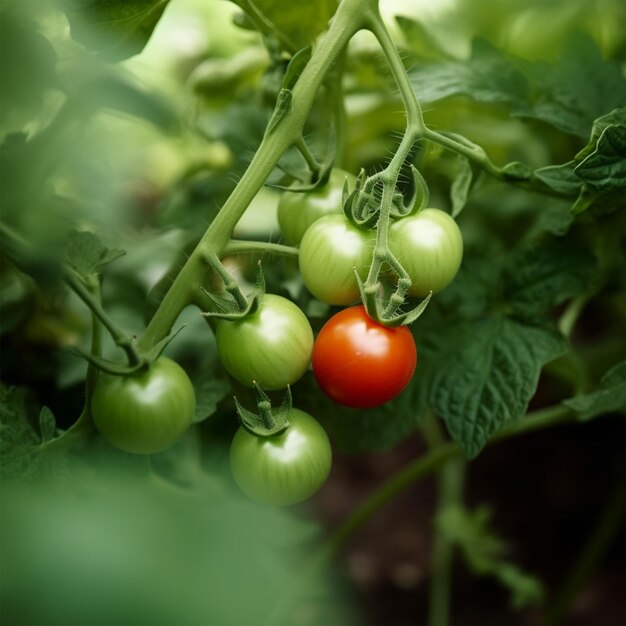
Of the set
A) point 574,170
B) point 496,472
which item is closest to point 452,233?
point 574,170

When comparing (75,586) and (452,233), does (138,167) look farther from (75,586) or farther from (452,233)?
(75,586)

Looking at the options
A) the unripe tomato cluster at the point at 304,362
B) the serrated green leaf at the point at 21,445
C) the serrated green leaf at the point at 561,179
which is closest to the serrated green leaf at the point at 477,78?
the serrated green leaf at the point at 561,179

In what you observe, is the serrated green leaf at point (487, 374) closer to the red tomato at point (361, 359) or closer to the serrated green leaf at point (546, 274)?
the serrated green leaf at point (546, 274)

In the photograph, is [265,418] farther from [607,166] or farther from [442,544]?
[442,544]

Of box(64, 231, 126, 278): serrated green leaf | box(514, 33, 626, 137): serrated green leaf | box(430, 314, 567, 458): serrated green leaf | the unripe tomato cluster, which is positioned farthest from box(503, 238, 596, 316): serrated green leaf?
box(64, 231, 126, 278): serrated green leaf

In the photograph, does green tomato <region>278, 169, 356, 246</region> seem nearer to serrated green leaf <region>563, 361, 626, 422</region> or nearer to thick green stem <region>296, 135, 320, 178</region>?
thick green stem <region>296, 135, 320, 178</region>

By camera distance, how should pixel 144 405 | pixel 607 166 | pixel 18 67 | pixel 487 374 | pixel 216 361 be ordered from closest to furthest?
pixel 18 67 → pixel 144 405 → pixel 607 166 → pixel 487 374 → pixel 216 361

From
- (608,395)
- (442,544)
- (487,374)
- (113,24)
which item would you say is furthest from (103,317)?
(442,544)
